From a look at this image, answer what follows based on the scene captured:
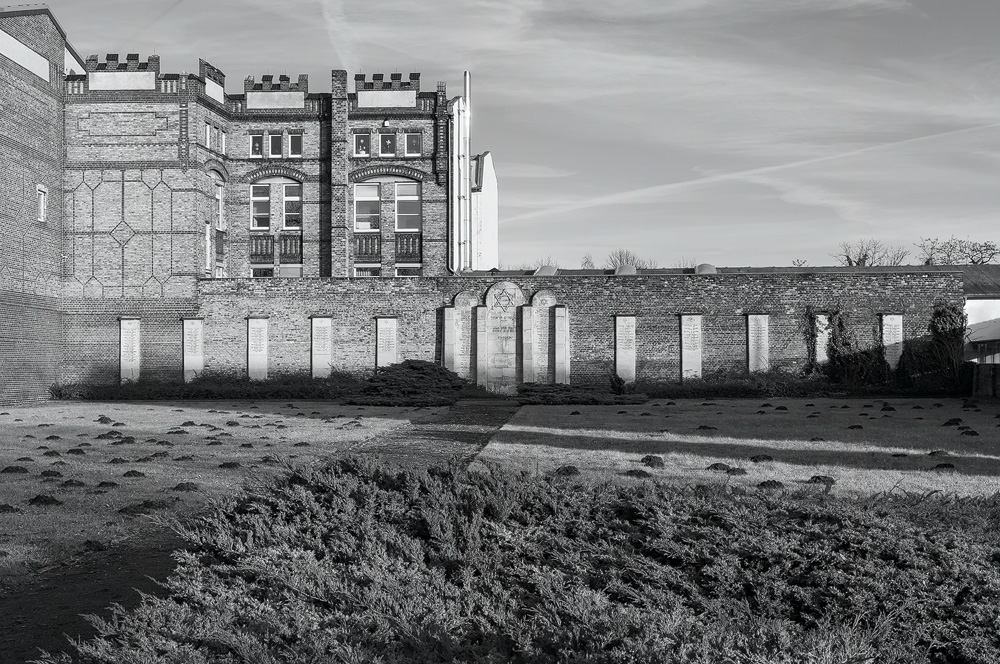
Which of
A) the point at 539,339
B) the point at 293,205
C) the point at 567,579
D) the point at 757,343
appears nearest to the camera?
the point at 567,579

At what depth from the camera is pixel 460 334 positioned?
3622 cm

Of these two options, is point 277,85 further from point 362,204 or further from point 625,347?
point 625,347

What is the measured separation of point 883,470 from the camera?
12125 millimetres

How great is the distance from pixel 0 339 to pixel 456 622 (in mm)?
31449

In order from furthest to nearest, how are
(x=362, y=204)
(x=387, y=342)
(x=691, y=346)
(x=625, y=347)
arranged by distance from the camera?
(x=362, y=204)
(x=387, y=342)
(x=625, y=347)
(x=691, y=346)

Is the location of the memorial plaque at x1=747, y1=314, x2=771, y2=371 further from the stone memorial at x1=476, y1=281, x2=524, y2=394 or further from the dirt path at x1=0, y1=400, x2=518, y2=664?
the dirt path at x1=0, y1=400, x2=518, y2=664

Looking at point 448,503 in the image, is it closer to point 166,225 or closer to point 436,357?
point 436,357

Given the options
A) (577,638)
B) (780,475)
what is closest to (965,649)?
(577,638)

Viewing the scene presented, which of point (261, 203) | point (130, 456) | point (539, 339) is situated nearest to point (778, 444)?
point (130, 456)

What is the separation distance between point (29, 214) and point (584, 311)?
20.9 metres

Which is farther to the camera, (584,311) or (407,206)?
(407,206)

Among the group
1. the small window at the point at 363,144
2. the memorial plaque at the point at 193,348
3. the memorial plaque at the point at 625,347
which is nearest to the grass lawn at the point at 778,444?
the memorial plaque at the point at 625,347

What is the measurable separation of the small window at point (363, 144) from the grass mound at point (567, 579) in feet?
119

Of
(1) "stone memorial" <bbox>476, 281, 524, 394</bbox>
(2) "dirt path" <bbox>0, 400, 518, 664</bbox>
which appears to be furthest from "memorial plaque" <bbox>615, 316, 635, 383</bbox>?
(2) "dirt path" <bbox>0, 400, 518, 664</bbox>
